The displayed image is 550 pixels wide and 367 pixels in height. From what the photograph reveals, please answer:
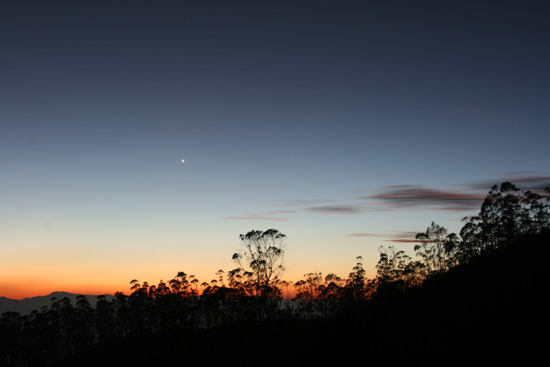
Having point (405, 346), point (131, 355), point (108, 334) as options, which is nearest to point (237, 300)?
point (131, 355)

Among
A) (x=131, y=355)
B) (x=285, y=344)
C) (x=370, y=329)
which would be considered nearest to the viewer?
(x=370, y=329)

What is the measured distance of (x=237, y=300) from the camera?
113 m

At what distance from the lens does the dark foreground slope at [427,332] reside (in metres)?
42.5

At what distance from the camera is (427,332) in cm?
5125

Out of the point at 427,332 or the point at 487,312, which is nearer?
the point at 487,312

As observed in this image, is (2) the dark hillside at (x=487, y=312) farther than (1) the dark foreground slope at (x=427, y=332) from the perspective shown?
No

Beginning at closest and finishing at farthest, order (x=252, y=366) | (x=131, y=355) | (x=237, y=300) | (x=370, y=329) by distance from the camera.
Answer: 1. (x=370, y=329)
2. (x=252, y=366)
3. (x=131, y=355)
4. (x=237, y=300)

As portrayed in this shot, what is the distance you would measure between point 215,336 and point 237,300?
2302 centimetres

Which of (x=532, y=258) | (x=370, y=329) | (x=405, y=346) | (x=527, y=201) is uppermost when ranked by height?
(x=527, y=201)

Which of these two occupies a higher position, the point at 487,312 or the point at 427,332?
the point at 487,312

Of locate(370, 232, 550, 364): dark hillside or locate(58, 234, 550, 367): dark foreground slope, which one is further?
locate(58, 234, 550, 367): dark foreground slope

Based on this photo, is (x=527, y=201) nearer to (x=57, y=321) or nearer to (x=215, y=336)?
(x=215, y=336)

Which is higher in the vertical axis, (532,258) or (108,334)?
(532,258)

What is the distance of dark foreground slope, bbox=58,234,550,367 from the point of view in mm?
42500
